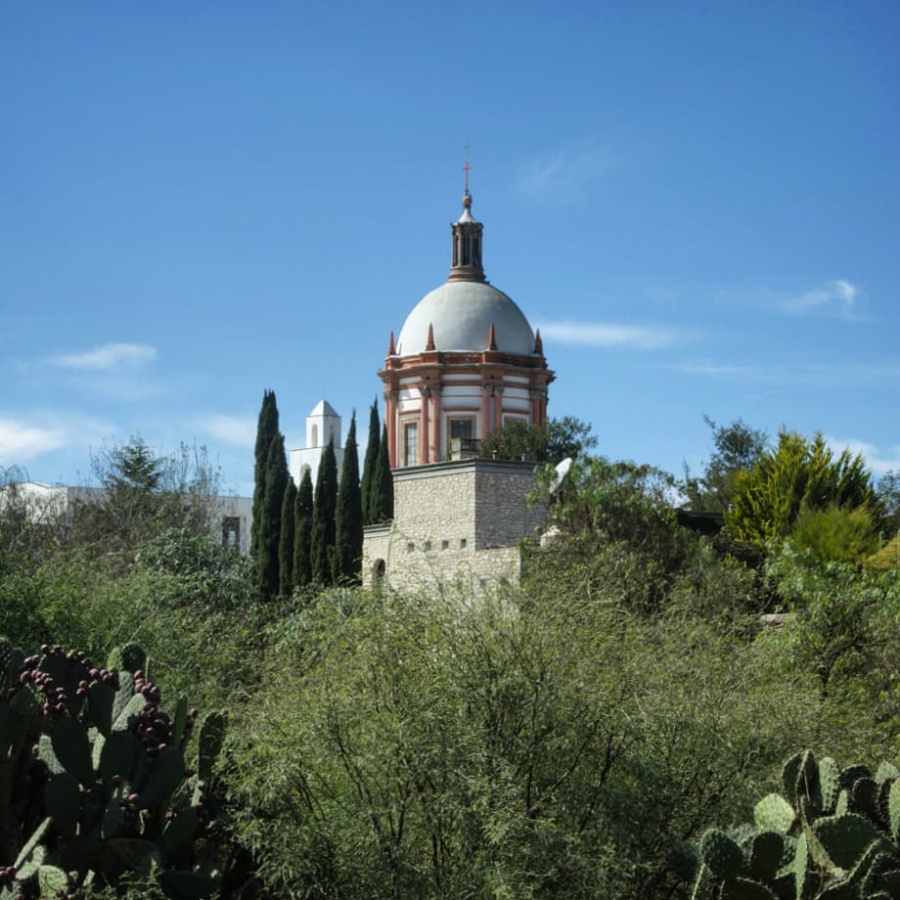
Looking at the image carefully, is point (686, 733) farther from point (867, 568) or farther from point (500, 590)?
point (867, 568)

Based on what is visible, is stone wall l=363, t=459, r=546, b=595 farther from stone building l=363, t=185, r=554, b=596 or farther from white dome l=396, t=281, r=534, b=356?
white dome l=396, t=281, r=534, b=356

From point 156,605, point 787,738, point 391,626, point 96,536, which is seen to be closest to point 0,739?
point 391,626

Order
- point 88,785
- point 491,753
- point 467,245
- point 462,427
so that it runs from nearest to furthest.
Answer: point 88,785, point 491,753, point 462,427, point 467,245

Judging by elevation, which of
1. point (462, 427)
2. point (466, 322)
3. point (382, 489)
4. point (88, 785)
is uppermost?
point (466, 322)

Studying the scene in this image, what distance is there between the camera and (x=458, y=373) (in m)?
44.1

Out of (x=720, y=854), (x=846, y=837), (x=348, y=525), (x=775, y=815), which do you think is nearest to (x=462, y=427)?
(x=348, y=525)

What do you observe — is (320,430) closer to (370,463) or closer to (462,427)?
(462,427)

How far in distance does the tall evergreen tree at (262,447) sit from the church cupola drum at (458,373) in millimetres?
10538

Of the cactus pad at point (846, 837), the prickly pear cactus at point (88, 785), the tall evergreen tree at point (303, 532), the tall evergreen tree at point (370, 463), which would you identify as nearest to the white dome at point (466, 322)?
the tall evergreen tree at point (370, 463)

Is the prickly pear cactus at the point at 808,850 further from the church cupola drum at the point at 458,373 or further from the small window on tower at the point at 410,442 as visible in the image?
the small window on tower at the point at 410,442

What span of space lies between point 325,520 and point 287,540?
0.95 m

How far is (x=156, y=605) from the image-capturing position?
13594 mm

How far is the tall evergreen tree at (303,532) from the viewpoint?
28891 mm

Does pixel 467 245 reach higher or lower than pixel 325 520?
higher
